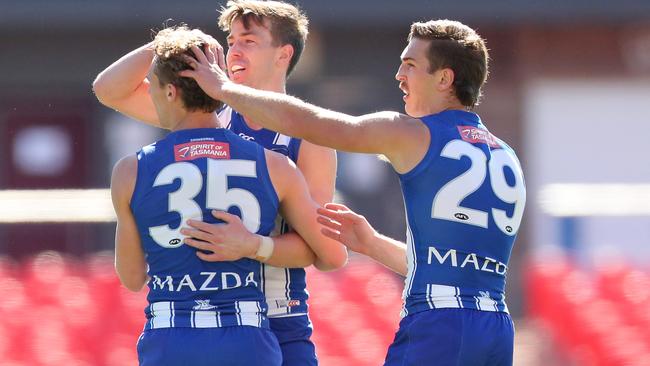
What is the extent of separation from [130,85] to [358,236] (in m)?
1.04

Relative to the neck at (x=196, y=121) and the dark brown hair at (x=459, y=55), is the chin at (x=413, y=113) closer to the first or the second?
the dark brown hair at (x=459, y=55)

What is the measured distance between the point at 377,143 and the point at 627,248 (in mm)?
11917

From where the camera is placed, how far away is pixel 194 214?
3.83m

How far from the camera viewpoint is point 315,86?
602 inches

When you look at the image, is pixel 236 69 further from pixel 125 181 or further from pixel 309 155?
pixel 125 181

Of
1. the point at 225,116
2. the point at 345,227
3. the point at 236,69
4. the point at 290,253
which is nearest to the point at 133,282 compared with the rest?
the point at 290,253

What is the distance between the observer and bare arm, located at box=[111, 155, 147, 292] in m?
3.86

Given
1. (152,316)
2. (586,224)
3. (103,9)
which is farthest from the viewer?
(586,224)

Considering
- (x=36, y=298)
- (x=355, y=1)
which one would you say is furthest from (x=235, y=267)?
(x=355, y=1)

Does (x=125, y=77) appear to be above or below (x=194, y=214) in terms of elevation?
above

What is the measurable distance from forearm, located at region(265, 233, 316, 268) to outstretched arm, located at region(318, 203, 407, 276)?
0.32 ft

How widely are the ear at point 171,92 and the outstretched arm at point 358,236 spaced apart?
23.5 inches

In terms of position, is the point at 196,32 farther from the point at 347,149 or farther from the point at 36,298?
the point at 36,298

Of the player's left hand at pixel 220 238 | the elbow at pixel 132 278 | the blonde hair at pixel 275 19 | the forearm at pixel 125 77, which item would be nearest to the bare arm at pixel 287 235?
the player's left hand at pixel 220 238
